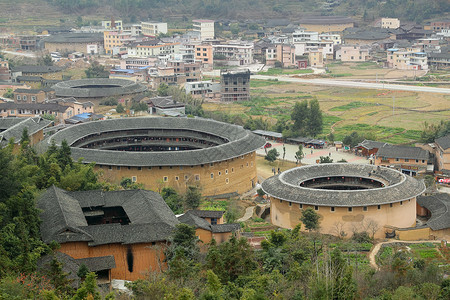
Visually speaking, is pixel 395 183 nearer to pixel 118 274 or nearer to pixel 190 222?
pixel 190 222

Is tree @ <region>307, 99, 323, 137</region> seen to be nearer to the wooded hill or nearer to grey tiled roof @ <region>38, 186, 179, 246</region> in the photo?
grey tiled roof @ <region>38, 186, 179, 246</region>

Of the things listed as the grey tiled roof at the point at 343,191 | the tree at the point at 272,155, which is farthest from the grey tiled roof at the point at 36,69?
the grey tiled roof at the point at 343,191

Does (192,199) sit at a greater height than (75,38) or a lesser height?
lesser

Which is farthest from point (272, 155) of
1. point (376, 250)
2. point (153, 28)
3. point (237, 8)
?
point (237, 8)

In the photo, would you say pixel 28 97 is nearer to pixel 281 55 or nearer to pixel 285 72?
pixel 285 72

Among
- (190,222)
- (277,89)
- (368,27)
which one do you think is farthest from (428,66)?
(190,222)

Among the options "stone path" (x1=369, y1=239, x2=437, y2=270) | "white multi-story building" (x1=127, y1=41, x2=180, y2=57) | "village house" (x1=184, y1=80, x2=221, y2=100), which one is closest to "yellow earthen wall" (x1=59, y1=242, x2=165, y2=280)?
"stone path" (x1=369, y1=239, x2=437, y2=270)
